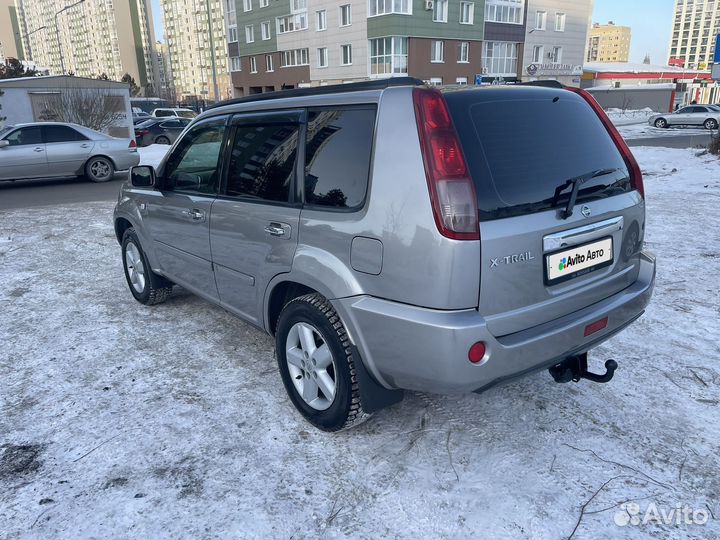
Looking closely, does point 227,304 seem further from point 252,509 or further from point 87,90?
point 87,90

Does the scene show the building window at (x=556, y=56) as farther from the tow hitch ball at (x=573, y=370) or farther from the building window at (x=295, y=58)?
the tow hitch ball at (x=573, y=370)

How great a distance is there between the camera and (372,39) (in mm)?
42219

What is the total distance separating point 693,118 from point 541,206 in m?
34.8

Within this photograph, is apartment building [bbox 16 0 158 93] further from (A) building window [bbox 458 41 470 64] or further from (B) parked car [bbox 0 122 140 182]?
(B) parked car [bbox 0 122 140 182]

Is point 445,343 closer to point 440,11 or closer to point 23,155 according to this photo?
point 23,155

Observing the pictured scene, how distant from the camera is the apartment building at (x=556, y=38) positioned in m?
49.4

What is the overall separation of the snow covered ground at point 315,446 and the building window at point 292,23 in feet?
161

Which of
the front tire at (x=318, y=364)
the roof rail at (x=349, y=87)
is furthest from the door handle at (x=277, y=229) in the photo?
the roof rail at (x=349, y=87)

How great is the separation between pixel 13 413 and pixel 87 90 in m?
19.8

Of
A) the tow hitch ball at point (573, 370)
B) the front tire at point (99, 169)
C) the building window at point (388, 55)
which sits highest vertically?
the building window at point (388, 55)

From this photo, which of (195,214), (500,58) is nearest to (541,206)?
(195,214)

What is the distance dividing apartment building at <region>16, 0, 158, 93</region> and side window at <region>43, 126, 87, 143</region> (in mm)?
124443

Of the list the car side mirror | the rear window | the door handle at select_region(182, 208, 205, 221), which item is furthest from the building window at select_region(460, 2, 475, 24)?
the rear window

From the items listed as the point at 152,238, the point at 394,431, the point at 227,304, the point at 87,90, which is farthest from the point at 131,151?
the point at 394,431
